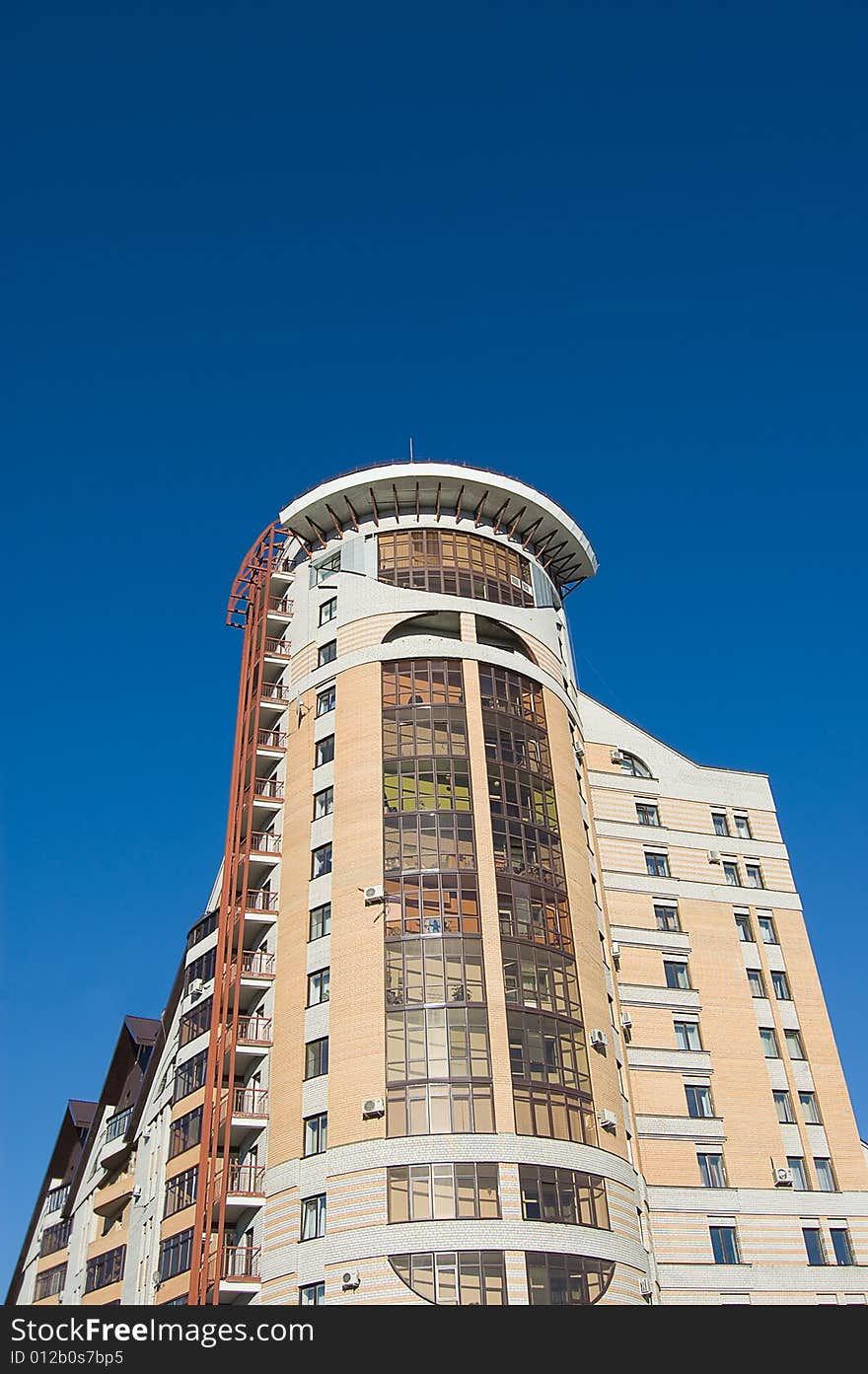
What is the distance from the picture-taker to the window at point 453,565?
56656mm

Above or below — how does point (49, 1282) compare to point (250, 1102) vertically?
above

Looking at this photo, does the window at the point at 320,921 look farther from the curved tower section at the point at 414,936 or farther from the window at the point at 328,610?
the window at the point at 328,610

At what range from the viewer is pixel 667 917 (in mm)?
59500

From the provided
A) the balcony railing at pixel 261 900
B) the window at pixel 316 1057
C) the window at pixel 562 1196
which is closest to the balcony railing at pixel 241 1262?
the window at pixel 316 1057

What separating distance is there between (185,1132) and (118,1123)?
18.0 m

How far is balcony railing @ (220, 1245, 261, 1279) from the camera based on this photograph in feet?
141

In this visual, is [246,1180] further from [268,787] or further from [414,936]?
[268,787]

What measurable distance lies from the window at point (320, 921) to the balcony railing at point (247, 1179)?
348 inches

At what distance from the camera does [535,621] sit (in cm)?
5838

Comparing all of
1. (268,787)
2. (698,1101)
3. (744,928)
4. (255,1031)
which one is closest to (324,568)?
(268,787)

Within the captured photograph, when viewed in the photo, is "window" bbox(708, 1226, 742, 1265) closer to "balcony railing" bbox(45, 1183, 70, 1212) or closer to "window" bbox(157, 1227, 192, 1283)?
"window" bbox(157, 1227, 192, 1283)

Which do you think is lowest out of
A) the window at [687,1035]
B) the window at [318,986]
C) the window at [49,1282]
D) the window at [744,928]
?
the window at [49,1282]

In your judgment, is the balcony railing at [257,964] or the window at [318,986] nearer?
the window at [318,986]

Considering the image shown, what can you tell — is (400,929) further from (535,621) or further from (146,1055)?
(146,1055)
